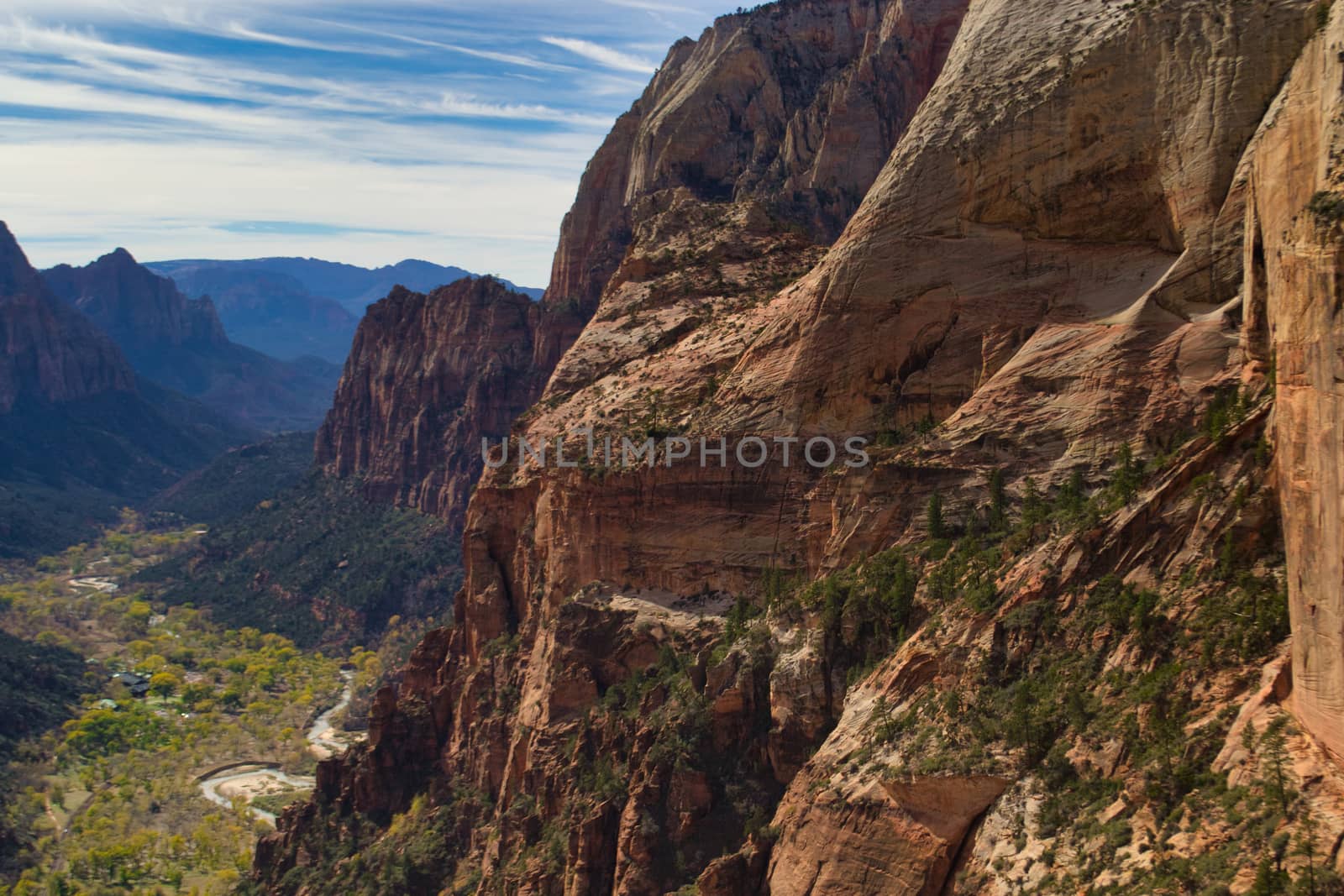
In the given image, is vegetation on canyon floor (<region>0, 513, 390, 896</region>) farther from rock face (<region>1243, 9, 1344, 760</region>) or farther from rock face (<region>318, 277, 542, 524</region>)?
rock face (<region>1243, 9, 1344, 760</region>)

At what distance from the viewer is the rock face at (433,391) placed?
160 m

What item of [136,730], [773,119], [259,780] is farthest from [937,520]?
[136,730]

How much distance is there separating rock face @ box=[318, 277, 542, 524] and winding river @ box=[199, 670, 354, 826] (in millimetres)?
40936

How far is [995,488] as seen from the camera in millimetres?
43688

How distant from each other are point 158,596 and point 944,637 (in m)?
154

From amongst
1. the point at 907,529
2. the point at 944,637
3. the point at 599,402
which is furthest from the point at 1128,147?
the point at 599,402

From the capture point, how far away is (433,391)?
174m

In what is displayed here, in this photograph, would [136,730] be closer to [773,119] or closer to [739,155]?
[739,155]

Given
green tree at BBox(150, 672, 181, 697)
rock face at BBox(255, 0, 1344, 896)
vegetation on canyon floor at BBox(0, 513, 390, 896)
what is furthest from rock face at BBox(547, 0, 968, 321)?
green tree at BBox(150, 672, 181, 697)

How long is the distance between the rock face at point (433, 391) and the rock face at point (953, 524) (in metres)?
86.4

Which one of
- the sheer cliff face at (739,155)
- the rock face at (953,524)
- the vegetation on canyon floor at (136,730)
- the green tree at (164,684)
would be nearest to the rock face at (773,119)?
the sheer cliff face at (739,155)

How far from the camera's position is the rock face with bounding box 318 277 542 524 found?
6280 inches

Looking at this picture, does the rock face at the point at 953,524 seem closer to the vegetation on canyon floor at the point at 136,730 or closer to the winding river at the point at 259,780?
the vegetation on canyon floor at the point at 136,730

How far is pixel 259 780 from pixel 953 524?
8210 centimetres
